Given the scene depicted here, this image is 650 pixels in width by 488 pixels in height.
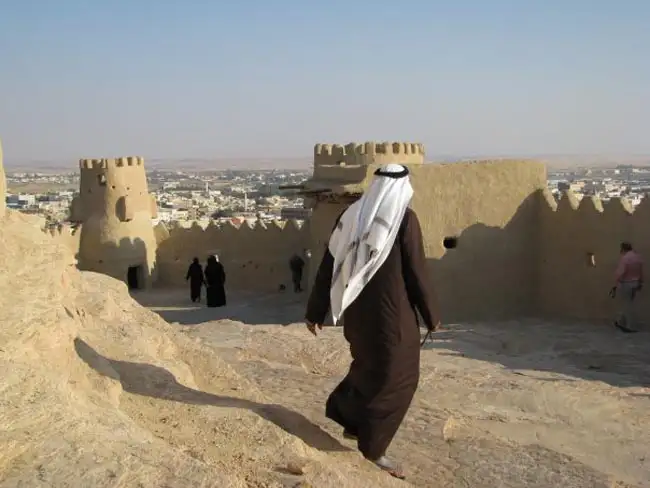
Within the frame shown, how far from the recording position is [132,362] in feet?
15.9

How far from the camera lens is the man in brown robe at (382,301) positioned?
4.11 m

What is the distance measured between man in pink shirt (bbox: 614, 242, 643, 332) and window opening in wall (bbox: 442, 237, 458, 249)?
2.53m

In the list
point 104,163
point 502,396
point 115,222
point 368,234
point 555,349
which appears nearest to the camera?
point 368,234

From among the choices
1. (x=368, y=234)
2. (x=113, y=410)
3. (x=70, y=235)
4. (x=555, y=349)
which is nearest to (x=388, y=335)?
(x=368, y=234)

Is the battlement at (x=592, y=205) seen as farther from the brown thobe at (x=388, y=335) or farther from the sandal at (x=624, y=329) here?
the brown thobe at (x=388, y=335)

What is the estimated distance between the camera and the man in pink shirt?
1055 centimetres

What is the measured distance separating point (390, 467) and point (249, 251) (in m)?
15.2

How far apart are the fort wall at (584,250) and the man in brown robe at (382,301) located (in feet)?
25.6

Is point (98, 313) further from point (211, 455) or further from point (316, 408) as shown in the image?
point (211, 455)

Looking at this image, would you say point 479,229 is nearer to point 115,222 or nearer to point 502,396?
point 502,396

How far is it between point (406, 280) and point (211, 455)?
141 centimetres

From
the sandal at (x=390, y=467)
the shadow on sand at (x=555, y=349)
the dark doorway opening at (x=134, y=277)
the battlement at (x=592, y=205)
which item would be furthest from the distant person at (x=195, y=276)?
the sandal at (x=390, y=467)

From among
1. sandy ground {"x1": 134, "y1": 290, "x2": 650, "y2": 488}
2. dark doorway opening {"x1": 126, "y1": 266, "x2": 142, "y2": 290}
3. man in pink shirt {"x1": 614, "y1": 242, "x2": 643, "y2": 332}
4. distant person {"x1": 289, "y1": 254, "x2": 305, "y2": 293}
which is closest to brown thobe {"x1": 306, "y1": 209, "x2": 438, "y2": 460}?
sandy ground {"x1": 134, "y1": 290, "x2": 650, "y2": 488}

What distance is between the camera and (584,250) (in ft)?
38.9
